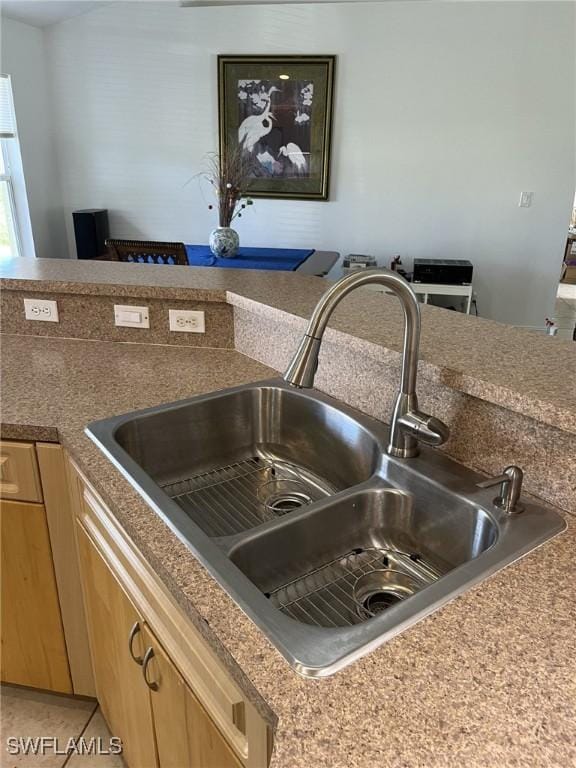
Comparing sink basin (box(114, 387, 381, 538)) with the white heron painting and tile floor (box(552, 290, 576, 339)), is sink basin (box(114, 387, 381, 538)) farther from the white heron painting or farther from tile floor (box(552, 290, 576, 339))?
tile floor (box(552, 290, 576, 339))

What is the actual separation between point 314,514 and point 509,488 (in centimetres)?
31

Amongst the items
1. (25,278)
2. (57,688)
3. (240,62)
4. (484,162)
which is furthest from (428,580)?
(240,62)

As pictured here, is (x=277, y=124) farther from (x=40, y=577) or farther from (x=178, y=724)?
(x=178, y=724)

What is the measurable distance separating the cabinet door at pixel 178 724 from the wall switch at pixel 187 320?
929 millimetres

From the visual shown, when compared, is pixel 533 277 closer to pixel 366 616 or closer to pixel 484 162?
pixel 484 162

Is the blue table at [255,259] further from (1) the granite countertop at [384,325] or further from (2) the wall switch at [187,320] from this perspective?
(2) the wall switch at [187,320]

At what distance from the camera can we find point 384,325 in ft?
4.16

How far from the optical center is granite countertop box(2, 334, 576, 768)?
1.75ft

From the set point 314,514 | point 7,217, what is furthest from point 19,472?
point 7,217

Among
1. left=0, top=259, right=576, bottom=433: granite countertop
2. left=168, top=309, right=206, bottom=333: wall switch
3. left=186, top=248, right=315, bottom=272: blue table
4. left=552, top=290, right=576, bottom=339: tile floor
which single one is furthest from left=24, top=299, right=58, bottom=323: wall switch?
left=552, top=290, right=576, bottom=339: tile floor

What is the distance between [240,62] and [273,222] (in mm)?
1237

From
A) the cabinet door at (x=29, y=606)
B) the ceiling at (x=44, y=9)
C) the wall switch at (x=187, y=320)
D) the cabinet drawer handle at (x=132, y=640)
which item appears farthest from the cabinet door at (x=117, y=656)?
the ceiling at (x=44, y=9)

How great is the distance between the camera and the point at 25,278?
1708mm

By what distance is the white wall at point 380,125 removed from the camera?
4125 millimetres
